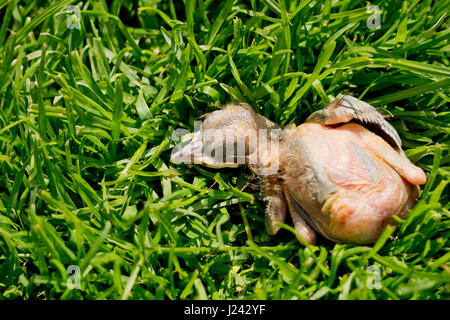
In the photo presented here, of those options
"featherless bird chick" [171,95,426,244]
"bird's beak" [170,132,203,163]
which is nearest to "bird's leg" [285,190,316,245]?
"featherless bird chick" [171,95,426,244]

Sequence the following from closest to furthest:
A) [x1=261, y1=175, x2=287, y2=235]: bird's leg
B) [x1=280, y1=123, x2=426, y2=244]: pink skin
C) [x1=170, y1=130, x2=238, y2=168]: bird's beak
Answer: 1. [x1=280, y1=123, x2=426, y2=244]: pink skin
2. [x1=261, y1=175, x2=287, y2=235]: bird's leg
3. [x1=170, y1=130, x2=238, y2=168]: bird's beak

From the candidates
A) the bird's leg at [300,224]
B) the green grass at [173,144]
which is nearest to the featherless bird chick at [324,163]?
the bird's leg at [300,224]

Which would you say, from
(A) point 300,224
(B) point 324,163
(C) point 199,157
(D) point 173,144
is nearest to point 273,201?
(A) point 300,224

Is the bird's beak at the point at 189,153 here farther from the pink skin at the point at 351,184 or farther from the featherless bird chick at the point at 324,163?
the pink skin at the point at 351,184

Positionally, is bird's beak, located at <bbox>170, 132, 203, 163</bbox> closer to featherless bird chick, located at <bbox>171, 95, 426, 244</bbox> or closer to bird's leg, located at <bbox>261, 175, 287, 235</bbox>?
featherless bird chick, located at <bbox>171, 95, 426, 244</bbox>

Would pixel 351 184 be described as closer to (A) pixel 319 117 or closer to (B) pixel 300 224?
(B) pixel 300 224

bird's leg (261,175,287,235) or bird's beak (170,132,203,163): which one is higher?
bird's beak (170,132,203,163)
